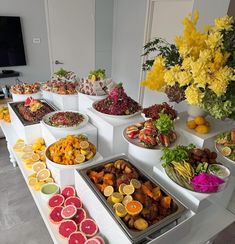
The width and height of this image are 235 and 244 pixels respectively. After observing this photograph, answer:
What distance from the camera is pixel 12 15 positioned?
3.15 meters

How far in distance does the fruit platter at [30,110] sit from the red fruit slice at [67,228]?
90 centimetres

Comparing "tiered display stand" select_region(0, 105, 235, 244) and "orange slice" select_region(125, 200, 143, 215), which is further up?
"orange slice" select_region(125, 200, 143, 215)

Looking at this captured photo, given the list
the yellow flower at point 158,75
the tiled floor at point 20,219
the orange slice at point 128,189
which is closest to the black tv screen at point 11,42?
the tiled floor at point 20,219

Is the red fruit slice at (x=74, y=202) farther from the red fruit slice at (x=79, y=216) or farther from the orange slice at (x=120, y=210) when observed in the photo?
the orange slice at (x=120, y=210)

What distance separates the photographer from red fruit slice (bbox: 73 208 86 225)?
3.62ft

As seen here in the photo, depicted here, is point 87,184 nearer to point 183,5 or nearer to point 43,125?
point 43,125

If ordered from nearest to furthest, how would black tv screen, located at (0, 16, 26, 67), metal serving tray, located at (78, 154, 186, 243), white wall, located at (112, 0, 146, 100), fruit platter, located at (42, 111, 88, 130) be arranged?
metal serving tray, located at (78, 154, 186, 243)
fruit platter, located at (42, 111, 88, 130)
black tv screen, located at (0, 16, 26, 67)
white wall, located at (112, 0, 146, 100)

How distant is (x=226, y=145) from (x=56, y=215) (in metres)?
1.03

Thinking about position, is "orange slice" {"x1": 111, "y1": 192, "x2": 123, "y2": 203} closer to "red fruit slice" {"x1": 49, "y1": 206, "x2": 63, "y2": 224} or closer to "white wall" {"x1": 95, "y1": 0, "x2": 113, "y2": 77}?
"red fruit slice" {"x1": 49, "y1": 206, "x2": 63, "y2": 224}

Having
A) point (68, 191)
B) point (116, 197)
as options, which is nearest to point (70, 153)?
point (68, 191)

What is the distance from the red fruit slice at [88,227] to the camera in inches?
40.7

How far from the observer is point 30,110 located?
1.85 metres

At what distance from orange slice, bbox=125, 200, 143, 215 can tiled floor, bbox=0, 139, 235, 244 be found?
1.06 meters

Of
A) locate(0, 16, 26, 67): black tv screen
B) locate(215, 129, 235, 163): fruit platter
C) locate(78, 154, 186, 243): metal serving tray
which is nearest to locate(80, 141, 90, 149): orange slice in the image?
locate(78, 154, 186, 243): metal serving tray
